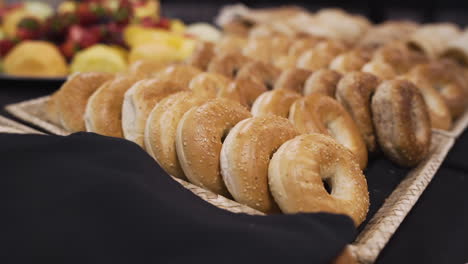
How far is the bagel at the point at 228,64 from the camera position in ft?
→ 5.52

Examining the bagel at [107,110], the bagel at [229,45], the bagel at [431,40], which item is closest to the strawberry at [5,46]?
the bagel at [229,45]

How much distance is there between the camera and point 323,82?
1.42 meters

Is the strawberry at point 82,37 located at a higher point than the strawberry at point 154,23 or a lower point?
higher

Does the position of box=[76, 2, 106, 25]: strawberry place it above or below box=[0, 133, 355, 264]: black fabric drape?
above

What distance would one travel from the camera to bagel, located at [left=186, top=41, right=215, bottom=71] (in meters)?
1.81

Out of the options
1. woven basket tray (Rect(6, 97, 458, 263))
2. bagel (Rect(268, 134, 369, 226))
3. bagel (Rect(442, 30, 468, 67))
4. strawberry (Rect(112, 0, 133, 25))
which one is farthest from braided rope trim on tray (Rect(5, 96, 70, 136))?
bagel (Rect(442, 30, 468, 67))

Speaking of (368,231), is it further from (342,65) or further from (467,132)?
(467,132)

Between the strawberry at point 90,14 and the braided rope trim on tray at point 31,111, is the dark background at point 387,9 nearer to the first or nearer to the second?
the strawberry at point 90,14

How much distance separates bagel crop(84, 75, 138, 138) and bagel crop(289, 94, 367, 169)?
512 millimetres

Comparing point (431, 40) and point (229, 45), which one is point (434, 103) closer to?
point (431, 40)

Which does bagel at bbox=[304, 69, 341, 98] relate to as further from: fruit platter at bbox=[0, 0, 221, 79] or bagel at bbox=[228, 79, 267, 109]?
fruit platter at bbox=[0, 0, 221, 79]

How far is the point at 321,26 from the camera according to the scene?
2639 millimetres

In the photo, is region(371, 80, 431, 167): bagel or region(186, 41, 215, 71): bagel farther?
region(186, 41, 215, 71): bagel

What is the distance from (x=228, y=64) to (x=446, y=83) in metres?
0.94
